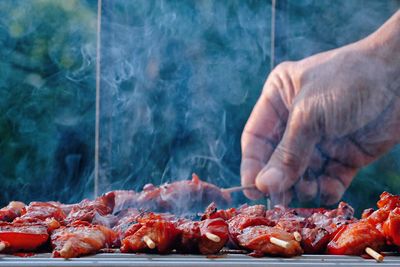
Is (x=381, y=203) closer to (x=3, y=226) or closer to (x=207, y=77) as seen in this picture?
(x=3, y=226)

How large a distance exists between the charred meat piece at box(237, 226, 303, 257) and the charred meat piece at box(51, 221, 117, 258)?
647 mm

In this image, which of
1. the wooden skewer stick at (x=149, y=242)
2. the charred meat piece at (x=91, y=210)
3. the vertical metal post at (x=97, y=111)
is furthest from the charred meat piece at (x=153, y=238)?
the vertical metal post at (x=97, y=111)

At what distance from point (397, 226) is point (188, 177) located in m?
4.50

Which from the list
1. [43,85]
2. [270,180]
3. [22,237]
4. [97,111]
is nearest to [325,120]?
[270,180]

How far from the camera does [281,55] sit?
644 cm

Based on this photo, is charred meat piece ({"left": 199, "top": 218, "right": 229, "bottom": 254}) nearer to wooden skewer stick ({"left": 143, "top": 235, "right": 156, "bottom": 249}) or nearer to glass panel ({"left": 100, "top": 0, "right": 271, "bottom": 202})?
wooden skewer stick ({"left": 143, "top": 235, "right": 156, "bottom": 249})

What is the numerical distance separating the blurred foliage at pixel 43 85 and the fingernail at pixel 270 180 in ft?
7.06

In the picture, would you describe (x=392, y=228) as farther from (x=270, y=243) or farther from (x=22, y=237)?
(x=22, y=237)

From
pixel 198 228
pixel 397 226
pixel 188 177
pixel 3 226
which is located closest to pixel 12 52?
pixel 188 177

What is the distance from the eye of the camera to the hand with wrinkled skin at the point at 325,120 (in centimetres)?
551

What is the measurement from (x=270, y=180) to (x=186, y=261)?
3.62 metres

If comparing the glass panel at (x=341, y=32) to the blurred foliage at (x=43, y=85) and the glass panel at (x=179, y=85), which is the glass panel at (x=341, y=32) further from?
the blurred foliage at (x=43, y=85)

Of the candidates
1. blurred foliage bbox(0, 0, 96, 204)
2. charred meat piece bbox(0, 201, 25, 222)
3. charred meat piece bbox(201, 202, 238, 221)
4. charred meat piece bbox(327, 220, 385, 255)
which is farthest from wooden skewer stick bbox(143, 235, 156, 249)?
blurred foliage bbox(0, 0, 96, 204)

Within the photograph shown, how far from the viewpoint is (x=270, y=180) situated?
5.68 metres
